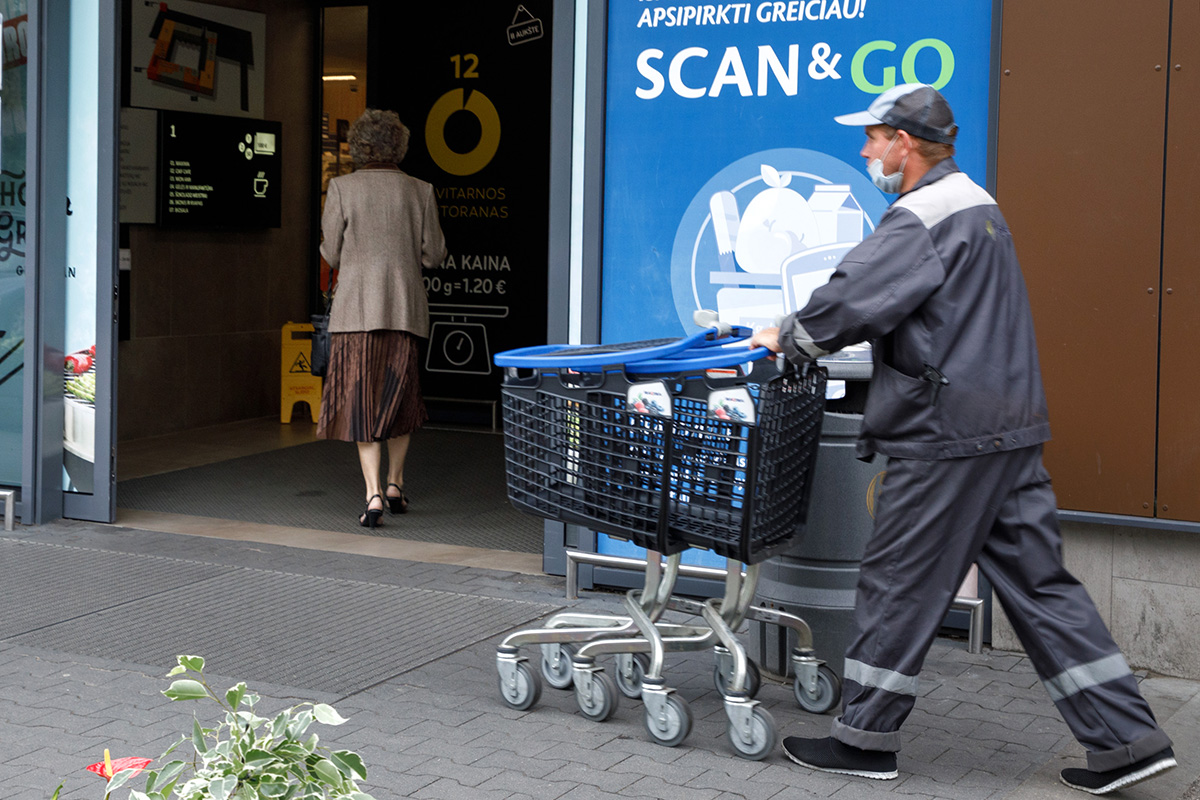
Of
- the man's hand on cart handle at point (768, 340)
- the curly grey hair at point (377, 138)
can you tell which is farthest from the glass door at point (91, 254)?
the man's hand on cart handle at point (768, 340)

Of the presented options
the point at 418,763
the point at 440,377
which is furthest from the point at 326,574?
the point at 440,377

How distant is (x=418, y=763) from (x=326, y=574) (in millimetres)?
2479

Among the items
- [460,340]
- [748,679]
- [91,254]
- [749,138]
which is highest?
[749,138]

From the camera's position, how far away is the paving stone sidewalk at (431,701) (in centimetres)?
396

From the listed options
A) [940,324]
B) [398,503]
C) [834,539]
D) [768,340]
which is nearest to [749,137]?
[834,539]

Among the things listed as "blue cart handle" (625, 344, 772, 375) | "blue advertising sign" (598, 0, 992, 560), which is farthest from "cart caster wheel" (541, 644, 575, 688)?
"blue advertising sign" (598, 0, 992, 560)

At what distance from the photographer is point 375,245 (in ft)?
24.7

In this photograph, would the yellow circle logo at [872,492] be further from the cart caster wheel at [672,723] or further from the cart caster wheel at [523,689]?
the cart caster wheel at [523,689]

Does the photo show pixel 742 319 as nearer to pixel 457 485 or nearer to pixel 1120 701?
pixel 1120 701

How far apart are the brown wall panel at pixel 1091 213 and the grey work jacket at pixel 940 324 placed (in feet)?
4.02

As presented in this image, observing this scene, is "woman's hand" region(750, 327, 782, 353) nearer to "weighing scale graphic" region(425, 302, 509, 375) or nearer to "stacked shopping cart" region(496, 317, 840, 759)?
"stacked shopping cart" region(496, 317, 840, 759)

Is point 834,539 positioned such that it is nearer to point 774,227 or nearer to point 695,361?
point 695,361

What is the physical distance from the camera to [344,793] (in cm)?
217

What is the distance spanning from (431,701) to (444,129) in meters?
7.69
